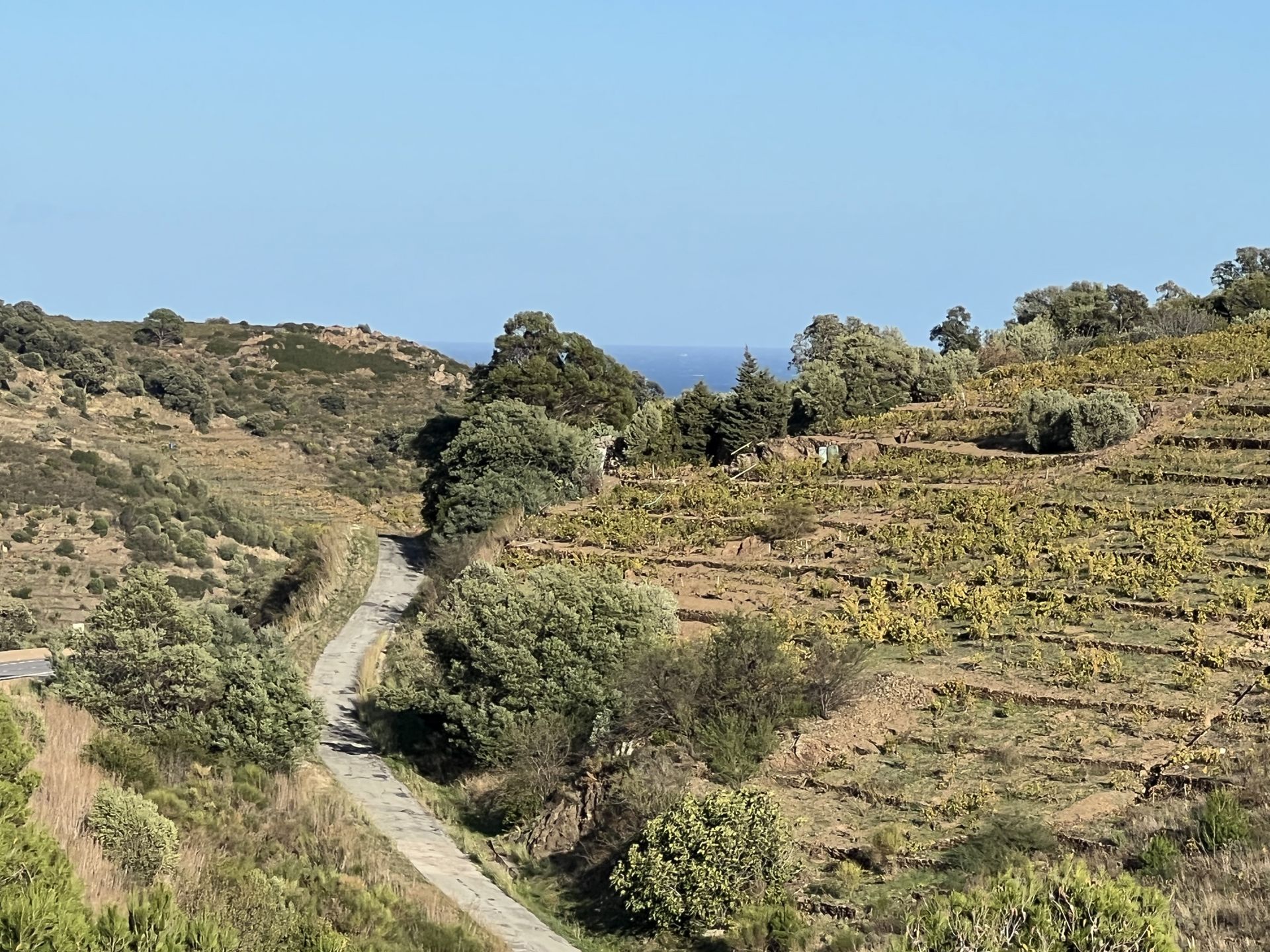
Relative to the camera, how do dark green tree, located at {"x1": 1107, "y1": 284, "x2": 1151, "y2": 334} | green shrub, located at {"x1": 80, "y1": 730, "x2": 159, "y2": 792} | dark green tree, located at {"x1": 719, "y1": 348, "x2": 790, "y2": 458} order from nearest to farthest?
green shrub, located at {"x1": 80, "y1": 730, "x2": 159, "y2": 792}, dark green tree, located at {"x1": 719, "y1": 348, "x2": 790, "y2": 458}, dark green tree, located at {"x1": 1107, "y1": 284, "x2": 1151, "y2": 334}

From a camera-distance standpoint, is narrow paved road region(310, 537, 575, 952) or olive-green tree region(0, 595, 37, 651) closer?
narrow paved road region(310, 537, 575, 952)

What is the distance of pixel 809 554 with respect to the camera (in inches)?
1093

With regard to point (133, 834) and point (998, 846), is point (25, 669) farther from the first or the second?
point (998, 846)

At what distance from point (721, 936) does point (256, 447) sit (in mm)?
53792

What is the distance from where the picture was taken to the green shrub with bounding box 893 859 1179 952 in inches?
367

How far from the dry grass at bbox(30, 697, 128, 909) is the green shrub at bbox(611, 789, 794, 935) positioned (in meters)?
5.25

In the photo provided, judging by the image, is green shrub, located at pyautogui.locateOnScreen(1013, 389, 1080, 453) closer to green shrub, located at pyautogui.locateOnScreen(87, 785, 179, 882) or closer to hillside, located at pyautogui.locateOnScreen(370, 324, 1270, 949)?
hillside, located at pyautogui.locateOnScreen(370, 324, 1270, 949)

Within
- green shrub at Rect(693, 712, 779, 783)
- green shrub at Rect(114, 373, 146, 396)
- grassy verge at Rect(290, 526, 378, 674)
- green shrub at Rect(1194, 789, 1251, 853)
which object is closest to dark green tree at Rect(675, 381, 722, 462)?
grassy verge at Rect(290, 526, 378, 674)

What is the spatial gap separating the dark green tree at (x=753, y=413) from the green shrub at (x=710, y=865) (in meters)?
24.4

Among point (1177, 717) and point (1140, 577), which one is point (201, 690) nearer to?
point (1177, 717)

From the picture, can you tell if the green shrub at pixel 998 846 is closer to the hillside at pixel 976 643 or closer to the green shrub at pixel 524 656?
the hillside at pixel 976 643

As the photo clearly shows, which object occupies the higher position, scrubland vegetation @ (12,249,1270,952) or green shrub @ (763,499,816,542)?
green shrub @ (763,499,816,542)

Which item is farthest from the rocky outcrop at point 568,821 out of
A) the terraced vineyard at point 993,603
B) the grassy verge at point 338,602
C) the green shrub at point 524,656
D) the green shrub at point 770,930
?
the grassy verge at point 338,602

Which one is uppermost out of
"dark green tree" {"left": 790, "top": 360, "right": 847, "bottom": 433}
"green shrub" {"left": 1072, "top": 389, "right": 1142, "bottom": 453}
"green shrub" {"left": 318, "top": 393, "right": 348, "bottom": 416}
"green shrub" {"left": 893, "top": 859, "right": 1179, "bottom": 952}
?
"green shrub" {"left": 318, "top": 393, "right": 348, "bottom": 416}
